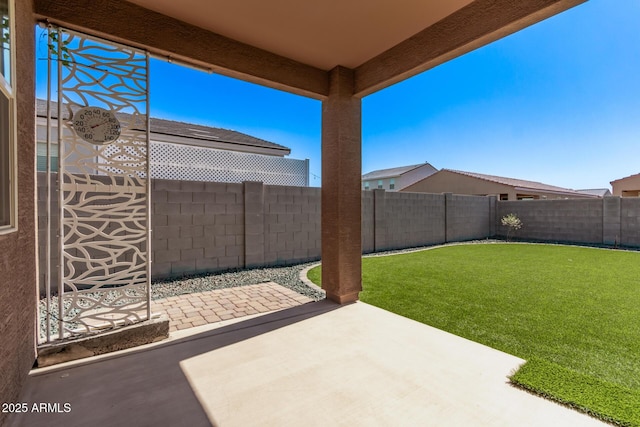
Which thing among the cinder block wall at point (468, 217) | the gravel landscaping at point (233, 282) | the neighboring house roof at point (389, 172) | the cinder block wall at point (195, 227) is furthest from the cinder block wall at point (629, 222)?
the neighboring house roof at point (389, 172)

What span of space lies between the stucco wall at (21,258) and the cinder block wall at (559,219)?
15.0 m

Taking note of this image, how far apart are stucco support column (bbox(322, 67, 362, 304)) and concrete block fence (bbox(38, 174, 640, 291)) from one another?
105 inches

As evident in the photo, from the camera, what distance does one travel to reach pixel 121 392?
6.84ft

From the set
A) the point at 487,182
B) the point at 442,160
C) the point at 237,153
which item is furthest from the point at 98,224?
the point at 442,160

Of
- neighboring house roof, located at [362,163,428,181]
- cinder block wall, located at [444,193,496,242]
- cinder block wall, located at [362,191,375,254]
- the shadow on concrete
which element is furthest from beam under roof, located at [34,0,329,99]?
neighboring house roof, located at [362,163,428,181]

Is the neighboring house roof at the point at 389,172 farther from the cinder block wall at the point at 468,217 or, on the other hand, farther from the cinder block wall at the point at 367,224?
the cinder block wall at the point at 367,224

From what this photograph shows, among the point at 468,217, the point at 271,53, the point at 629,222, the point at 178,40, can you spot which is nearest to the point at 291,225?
the point at 271,53

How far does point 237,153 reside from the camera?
448 inches

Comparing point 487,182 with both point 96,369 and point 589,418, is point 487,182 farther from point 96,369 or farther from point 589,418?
point 96,369

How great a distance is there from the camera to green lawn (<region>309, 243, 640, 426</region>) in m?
2.13

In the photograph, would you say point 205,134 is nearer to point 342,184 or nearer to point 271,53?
point 271,53

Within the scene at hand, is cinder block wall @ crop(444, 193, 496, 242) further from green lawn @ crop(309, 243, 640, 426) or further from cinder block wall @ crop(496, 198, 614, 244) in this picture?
green lawn @ crop(309, 243, 640, 426)

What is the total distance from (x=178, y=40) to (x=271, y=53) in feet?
3.48

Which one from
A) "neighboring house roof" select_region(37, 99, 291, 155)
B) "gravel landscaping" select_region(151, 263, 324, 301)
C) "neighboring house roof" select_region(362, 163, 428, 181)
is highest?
"neighboring house roof" select_region(362, 163, 428, 181)
